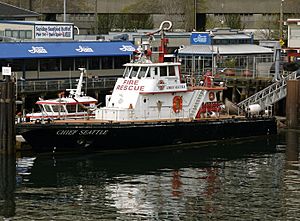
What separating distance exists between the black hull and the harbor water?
578 millimetres

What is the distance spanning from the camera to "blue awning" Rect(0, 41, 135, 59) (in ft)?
234

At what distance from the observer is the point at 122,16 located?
110062mm

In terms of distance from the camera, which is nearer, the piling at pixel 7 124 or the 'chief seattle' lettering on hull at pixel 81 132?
the piling at pixel 7 124

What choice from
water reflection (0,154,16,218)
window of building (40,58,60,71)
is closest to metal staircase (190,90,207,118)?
water reflection (0,154,16,218)

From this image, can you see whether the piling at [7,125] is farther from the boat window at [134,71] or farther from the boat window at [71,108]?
the boat window at [134,71]

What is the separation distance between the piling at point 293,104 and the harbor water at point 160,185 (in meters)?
6.86

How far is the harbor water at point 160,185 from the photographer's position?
4259cm

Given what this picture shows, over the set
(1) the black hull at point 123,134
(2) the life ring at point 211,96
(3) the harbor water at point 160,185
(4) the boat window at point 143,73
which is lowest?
Answer: (3) the harbor water at point 160,185

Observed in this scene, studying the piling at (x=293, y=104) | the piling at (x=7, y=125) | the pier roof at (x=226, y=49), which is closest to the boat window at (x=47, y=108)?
the piling at (x=7, y=125)

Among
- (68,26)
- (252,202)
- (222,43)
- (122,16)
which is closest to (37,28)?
(68,26)

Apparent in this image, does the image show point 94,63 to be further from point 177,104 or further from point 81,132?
point 81,132

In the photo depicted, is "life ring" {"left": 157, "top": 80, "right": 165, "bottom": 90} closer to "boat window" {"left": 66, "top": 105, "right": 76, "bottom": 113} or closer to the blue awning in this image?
"boat window" {"left": 66, "top": 105, "right": 76, "bottom": 113}

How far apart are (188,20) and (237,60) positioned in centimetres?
2373

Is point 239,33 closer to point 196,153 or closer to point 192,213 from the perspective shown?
point 196,153
